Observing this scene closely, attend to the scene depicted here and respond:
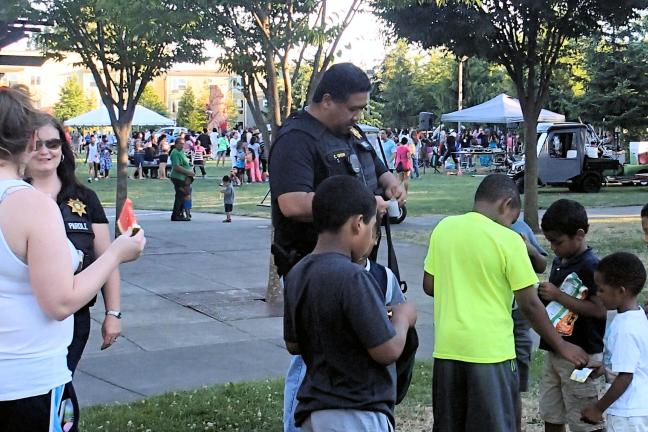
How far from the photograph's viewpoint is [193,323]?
8.20 m

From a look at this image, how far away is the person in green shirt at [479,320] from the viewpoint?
3826 millimetres

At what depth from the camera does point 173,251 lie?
12.9 m

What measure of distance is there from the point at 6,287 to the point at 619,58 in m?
33.2

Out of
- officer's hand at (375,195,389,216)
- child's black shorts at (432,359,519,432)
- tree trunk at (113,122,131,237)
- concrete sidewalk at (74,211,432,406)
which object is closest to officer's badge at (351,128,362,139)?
officer's hand at (375,195,389,216)

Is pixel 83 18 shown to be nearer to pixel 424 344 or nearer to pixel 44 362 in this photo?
pixel 424 344

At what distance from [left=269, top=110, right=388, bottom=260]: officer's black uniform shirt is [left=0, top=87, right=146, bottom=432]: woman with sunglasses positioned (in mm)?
1082

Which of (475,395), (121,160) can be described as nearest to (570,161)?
(121,160)

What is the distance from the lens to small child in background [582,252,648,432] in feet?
12.6

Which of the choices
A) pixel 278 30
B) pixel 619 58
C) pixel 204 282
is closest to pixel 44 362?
pixel 278 30

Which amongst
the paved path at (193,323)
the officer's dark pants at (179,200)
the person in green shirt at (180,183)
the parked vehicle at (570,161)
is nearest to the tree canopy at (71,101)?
the parked vehicle at (570,161)

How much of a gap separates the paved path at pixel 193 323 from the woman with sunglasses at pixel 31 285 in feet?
10.2

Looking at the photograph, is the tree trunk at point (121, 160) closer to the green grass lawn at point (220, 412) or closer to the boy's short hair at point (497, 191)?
the green grass lawn at point (220, 412)

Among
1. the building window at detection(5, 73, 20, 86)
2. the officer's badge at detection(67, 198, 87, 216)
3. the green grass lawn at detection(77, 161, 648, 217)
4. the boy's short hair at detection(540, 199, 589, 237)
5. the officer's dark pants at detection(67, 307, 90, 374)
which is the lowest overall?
the green grass lawn at detection(77, 161, 648, 217)

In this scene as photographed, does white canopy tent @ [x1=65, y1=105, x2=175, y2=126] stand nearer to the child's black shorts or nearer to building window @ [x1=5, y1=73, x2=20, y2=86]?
building window @ [x1=5, y1=73, x2=20, y2=86]
